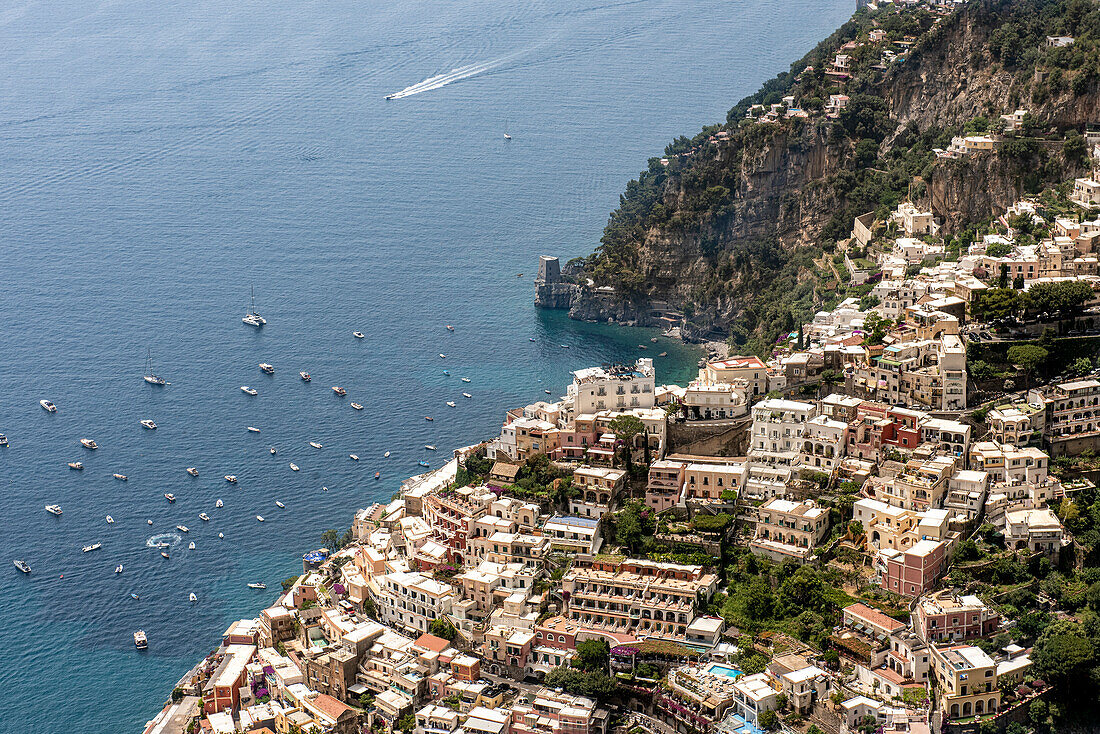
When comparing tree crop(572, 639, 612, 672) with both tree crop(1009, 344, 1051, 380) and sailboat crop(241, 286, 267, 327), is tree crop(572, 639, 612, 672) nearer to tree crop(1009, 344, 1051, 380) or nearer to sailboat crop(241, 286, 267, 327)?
tree crop(1009, 344, 1051, 380)

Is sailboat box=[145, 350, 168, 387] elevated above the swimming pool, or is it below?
above

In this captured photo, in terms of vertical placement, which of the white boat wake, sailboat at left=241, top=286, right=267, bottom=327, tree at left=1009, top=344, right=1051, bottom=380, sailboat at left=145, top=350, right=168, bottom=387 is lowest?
sailboat at left=145, top=350, right=168, bottom=387

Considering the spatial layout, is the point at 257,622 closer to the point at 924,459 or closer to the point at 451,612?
the point at 451,612

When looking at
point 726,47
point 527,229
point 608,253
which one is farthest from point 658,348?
point 726,47

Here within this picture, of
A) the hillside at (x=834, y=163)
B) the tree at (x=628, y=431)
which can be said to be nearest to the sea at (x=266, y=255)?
the hillside at (x=834, y=163)

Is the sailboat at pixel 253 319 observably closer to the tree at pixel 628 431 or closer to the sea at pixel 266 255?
the sea at pixel 266 255

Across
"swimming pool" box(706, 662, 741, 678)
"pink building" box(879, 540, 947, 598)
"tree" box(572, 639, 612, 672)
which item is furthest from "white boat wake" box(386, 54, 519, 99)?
"swimming pool" box(706, 662, 741, 678)

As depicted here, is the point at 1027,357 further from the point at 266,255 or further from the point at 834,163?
the point at 266,255
